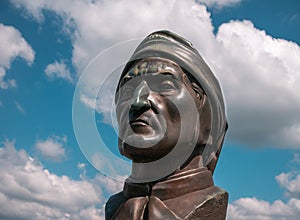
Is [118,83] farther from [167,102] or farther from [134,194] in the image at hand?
[134,194]

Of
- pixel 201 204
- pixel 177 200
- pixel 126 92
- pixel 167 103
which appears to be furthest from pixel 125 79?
pixel 201 204

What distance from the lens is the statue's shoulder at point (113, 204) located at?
4.41 meters

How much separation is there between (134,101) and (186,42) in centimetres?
115

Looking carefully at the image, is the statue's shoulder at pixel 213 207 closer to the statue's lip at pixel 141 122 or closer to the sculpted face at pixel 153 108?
the sculpted face at pixel 153 108

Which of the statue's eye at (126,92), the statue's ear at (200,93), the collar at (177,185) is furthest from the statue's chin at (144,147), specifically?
the statue's ear at (200,93)

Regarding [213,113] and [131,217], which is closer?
[131,217]

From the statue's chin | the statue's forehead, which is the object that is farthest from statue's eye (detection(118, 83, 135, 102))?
the statue's chin

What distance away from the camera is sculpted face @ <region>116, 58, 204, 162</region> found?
159 inches

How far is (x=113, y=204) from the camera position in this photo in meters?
4.52

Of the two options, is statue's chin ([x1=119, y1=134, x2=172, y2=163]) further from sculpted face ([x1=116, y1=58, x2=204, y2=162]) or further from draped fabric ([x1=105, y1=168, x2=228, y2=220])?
draped fabric ([x1=105, y1=168, x2=228, y2=220])

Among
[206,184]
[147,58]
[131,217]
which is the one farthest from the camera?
[147,58]

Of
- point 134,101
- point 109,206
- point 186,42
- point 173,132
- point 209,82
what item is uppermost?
point 186,42

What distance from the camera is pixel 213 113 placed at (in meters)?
4.52

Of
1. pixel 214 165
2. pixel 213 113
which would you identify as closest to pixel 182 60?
pixel 213 113
